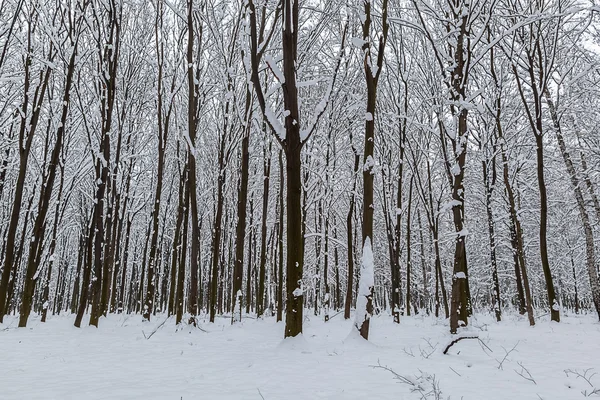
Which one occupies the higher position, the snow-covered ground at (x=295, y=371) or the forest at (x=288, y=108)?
the forest at (x=288, y=108)

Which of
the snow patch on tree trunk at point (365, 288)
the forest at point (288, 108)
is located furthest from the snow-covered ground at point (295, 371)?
the forest at point (288, 108)

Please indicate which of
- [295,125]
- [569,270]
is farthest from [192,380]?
[569,270]

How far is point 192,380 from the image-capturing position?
9.60 ft

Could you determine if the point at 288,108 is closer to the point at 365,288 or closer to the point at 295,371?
the point at 365,288

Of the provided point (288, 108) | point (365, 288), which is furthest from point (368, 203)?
point (288, 108)

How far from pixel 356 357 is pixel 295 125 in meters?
3.15

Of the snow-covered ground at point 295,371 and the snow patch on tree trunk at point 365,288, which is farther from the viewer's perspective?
the snow patch on tree trunk at point 365,288

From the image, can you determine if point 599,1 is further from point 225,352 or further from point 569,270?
point 569,270

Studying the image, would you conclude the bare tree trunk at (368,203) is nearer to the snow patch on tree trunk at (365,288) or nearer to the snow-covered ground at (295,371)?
the snow patch on tree trunk at (365,288)

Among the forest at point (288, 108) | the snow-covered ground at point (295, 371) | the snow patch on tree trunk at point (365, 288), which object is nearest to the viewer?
the snow-covered ground at point (295, 371)

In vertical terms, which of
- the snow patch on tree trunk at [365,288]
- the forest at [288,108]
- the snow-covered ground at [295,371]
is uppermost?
the forest at [288,108]

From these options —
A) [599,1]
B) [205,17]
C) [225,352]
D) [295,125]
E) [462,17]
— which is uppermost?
[599,1]

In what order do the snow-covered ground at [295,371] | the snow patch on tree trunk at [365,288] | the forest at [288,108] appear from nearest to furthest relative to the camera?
the snow-covered ground at [295,371] < the snow patch on tree trunk at [365,288] < the forest at [288,108]

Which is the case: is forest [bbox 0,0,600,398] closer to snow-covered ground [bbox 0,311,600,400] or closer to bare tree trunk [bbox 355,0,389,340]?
bare tree trunk [bbox 355,0,389,340]
